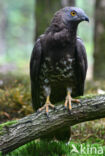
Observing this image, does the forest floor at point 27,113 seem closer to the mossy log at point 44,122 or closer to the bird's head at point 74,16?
the mossy log at point 44,122

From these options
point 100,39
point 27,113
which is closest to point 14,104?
point 27,113

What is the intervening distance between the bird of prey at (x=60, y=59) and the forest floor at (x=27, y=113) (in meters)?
0.66

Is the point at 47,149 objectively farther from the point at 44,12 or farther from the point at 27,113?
the point at 44,12

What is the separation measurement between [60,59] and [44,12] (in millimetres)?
5713

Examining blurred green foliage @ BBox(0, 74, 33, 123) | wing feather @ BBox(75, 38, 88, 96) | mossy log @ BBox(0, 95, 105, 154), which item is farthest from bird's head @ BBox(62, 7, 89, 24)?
blurred green foliage @ BBox(0, 74, 33, 123)

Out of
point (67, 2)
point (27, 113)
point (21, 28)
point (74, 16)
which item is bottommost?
point (27, 113)

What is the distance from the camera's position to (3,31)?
1304 inches

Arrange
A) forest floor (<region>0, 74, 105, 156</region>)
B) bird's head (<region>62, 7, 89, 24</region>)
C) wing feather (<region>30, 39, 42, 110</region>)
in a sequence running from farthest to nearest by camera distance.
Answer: wing feather (<region>30, 39, 42, 110</region>) → bird's head (<region>62, 7, 89, 24</region>) → forest floor (<region>0, 74, 105, 156</region>)

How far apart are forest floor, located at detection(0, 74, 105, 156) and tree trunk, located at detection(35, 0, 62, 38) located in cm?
236

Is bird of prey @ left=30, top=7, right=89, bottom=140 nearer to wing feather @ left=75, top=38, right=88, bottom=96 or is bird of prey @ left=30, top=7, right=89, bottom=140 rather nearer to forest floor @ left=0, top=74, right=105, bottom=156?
wing feather @ left=75, top=38, right=88, bottom=96

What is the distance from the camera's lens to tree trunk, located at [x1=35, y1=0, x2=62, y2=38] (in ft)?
31.3

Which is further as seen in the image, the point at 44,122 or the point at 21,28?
the point at 21,28

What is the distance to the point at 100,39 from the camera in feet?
34.5

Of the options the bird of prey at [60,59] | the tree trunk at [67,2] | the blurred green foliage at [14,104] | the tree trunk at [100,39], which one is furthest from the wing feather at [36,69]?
the tree trunk at [100,39]
